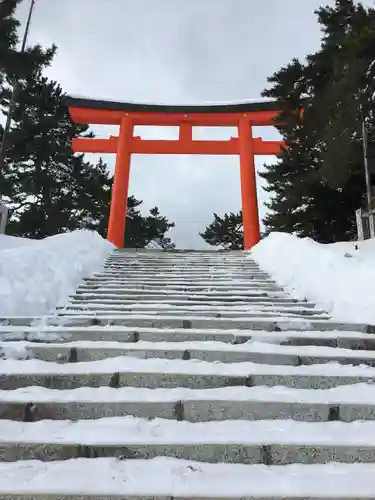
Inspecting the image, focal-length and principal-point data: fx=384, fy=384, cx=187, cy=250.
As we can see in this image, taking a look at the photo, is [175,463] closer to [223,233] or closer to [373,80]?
[373,80]

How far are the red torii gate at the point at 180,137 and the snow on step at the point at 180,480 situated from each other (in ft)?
32.3

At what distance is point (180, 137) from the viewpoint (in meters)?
11.9

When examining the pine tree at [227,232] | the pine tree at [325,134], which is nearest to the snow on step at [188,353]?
the pine tree at [325,134]

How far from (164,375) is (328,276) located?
239 centimetres

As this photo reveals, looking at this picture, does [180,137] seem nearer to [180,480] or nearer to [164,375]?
[164,375]

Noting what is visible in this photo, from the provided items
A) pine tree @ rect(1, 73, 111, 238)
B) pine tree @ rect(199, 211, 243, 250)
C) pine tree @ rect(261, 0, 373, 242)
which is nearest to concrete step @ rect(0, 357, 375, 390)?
pine tree @ rect(261, 0, 373, 242)

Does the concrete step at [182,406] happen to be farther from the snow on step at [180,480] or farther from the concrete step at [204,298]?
the concrete step at [204,298]

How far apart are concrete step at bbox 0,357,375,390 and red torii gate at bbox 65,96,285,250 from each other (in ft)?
30.0

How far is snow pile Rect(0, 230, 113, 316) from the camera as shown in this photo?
Answer: 315 centimetres

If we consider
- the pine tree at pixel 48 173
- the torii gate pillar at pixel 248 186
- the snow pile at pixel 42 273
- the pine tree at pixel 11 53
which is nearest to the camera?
the snow pile at pixel 42 273

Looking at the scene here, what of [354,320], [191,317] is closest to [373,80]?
[354,320]

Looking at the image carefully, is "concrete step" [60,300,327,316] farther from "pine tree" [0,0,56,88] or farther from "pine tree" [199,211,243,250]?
"pine tree" [199,211,243,250]

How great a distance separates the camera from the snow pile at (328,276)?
320 cm

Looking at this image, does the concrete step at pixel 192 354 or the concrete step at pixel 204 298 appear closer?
the concrete step at pixel 192 354
